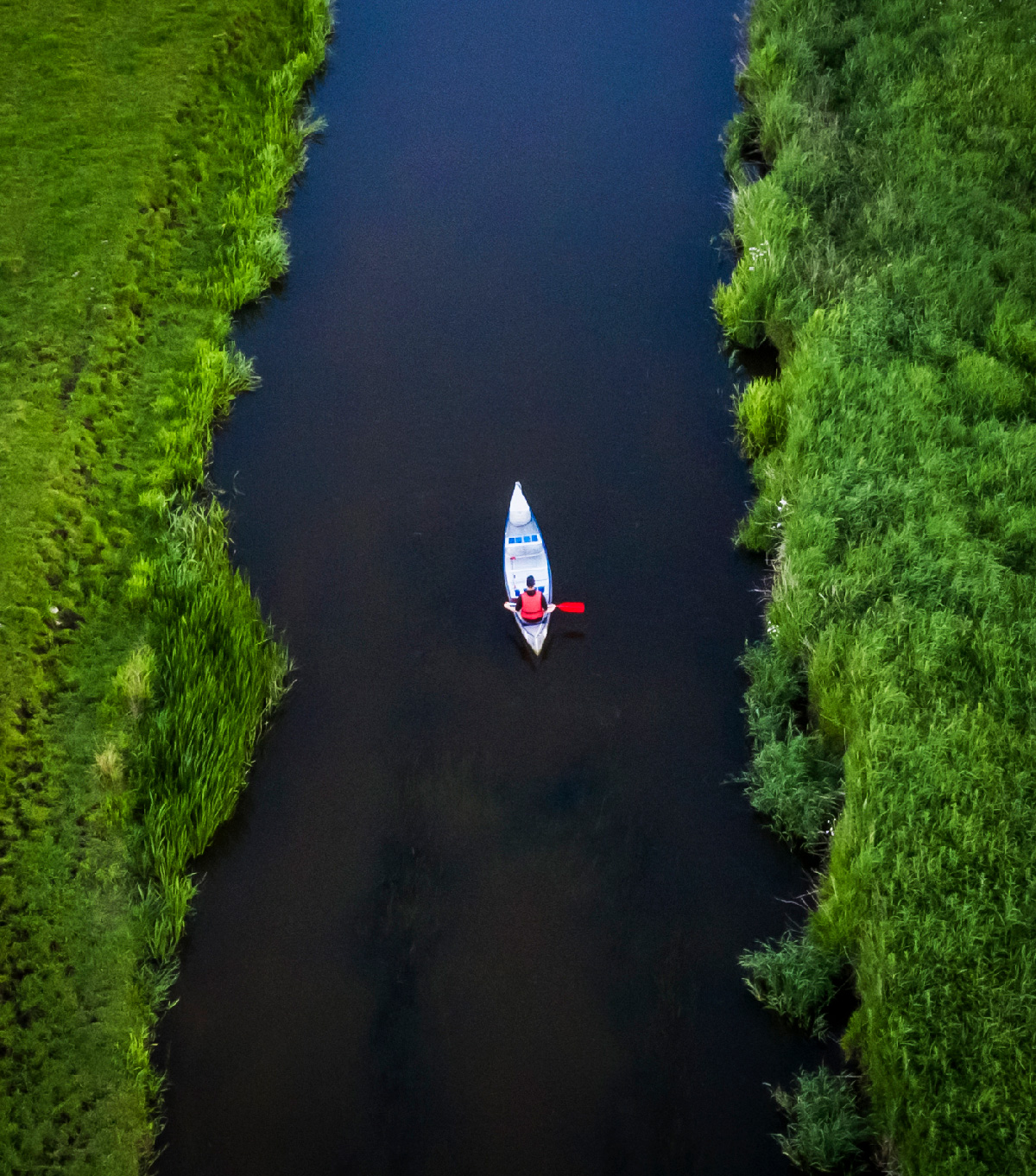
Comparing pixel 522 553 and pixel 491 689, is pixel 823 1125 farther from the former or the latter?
pixel 522 553

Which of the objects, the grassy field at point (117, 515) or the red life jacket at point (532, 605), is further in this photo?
the red life jacket at point (532, 605)

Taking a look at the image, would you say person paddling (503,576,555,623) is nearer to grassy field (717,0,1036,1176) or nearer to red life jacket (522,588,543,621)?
red life jacket (522,588,543,621)

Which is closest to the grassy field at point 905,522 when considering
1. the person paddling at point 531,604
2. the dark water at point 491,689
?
the dark water at point 491,689

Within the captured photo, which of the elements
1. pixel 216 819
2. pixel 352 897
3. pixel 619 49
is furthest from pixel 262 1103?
pixel 619 49

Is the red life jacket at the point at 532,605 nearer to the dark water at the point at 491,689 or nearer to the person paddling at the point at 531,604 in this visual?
the person paddling at the point at 531,604

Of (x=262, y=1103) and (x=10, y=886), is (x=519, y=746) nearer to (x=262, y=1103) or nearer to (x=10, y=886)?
(x=262, y=1103)

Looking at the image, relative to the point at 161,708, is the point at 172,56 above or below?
above

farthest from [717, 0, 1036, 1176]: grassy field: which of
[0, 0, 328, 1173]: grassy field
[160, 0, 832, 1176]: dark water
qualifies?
[0, 0, 328, 1173]: grassy field
